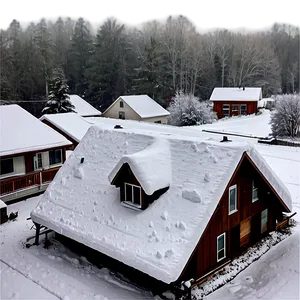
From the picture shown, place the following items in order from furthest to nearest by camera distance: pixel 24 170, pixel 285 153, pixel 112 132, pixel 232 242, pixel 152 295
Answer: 1. pixel 285 153
2. pixel 24 170
3. pixel 112 132
4. pixel 232 242
5. pixel 152 295

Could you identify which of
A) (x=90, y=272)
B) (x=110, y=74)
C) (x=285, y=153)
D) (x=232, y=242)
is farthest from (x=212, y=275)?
(x=110, y=74)

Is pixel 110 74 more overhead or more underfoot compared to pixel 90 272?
more overhead

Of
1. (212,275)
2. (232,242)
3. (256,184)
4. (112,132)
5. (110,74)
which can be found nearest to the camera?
(212,275)

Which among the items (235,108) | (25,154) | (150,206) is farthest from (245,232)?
(235,108)

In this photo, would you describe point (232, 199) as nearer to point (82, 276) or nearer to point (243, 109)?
point (82, 276)

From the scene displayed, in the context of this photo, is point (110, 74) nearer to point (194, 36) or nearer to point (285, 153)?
point (194, 36)

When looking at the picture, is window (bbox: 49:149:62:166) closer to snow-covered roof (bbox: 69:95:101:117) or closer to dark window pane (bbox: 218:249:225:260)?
dark window pane (bbox: 218:249:225:260)

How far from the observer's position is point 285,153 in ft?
86.4

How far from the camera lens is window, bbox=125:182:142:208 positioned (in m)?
11.6

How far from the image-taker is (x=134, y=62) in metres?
58.4

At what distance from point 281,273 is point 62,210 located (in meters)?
7.37

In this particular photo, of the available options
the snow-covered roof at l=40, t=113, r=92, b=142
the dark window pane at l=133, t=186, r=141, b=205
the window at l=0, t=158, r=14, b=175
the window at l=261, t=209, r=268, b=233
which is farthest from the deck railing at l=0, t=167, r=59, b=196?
the window at l=261, t=209, r=268, b=233

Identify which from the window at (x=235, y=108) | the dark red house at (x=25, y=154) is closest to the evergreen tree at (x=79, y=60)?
the window at (x=235, y=108)

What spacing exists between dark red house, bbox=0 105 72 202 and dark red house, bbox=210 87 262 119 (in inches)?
1191
